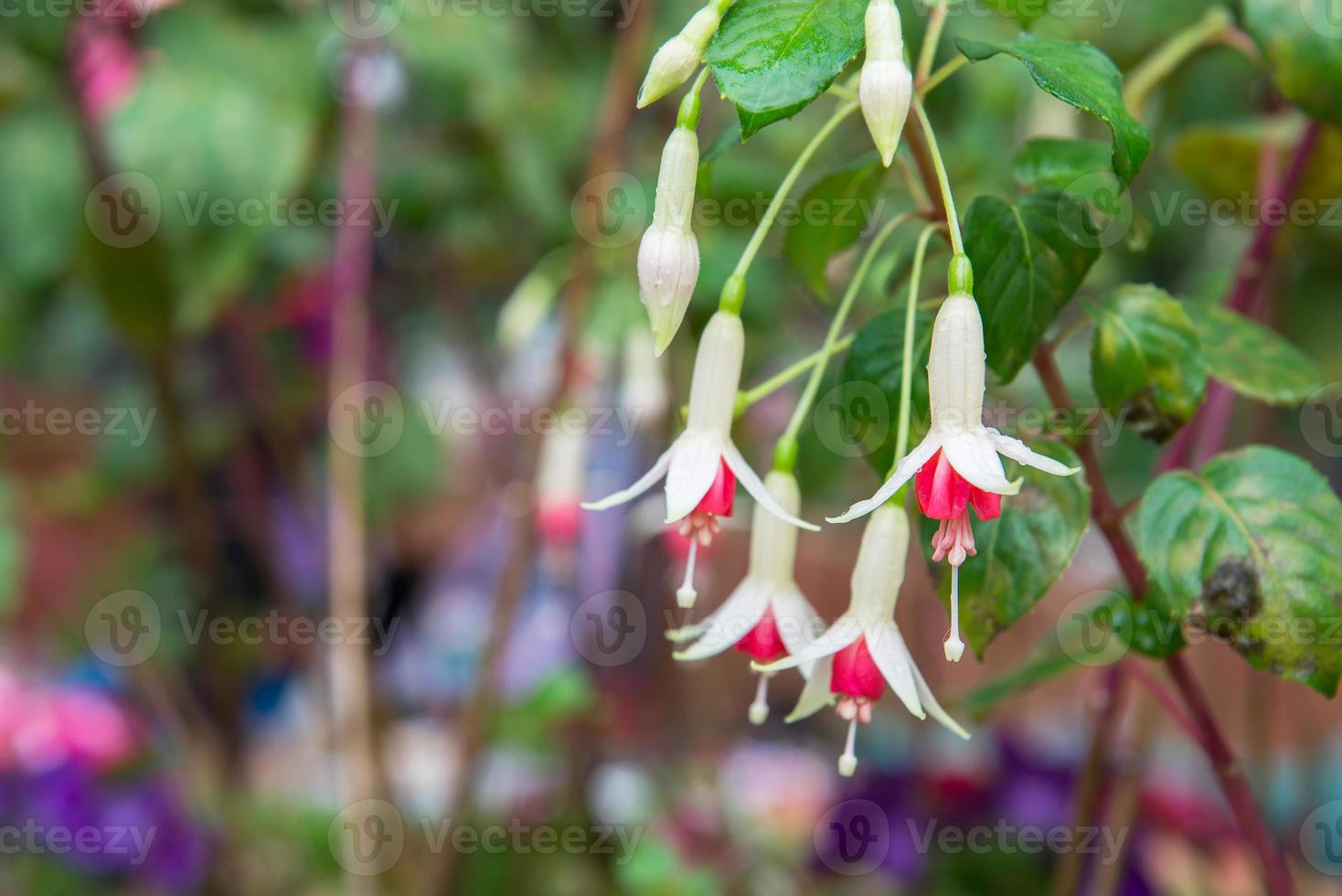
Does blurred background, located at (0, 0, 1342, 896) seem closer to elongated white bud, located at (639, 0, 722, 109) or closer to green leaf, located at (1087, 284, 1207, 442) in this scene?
green leaf, located at (1087, 284, 1207, 442)

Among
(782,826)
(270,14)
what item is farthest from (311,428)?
(782,826)

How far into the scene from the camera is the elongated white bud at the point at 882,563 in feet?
1.06

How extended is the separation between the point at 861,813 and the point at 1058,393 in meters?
0.56

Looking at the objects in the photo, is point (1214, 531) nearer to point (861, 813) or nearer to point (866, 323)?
point (866, 323)

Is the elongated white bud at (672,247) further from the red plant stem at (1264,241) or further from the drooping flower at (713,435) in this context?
the red plant stem at (1264,241)

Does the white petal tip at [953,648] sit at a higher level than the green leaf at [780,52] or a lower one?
lower

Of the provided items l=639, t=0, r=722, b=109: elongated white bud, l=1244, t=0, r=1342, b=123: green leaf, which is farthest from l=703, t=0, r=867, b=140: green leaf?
l=1244, t=0, r=1342, b=123: green leaf

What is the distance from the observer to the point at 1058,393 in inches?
14.3

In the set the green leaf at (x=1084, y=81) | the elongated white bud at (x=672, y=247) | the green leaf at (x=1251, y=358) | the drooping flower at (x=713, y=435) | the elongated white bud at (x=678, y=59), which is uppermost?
the elongated white bud at (x=678, y=59)

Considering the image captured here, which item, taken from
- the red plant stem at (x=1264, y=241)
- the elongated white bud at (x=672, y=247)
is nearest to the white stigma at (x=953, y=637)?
the elongated white bud at (x=672, y=247)

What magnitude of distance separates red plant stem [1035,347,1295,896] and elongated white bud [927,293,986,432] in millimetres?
79

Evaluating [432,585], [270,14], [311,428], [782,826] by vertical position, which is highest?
[270,14]

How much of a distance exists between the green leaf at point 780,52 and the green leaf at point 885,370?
0.32ft

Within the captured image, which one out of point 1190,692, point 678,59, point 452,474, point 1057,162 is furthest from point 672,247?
point 452,474
